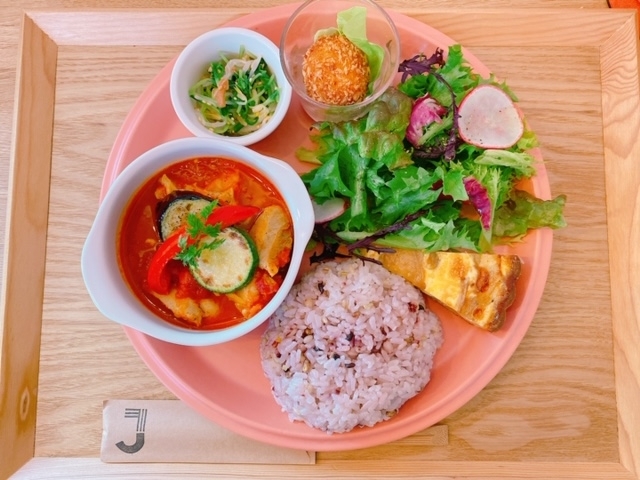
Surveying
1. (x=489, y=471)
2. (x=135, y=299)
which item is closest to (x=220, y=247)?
(x=135, y=299)

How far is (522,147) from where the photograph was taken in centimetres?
193

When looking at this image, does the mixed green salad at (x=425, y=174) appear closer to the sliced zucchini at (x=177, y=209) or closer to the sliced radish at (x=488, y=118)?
the sliced radish at (x=488, y=118)

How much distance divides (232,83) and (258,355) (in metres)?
0.96

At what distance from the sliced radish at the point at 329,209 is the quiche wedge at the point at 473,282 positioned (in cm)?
32

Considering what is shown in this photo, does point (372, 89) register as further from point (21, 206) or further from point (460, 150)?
point (21, 206)

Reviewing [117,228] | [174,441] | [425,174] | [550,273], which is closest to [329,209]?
[425,174]

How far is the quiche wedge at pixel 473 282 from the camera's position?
6.14 ft

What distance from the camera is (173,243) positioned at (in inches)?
69.4

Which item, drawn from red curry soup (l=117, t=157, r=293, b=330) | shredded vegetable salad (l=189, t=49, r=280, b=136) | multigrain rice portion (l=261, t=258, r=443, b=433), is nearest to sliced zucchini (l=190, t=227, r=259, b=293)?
red curry soup (l=117, t=157, r=293, b=330)

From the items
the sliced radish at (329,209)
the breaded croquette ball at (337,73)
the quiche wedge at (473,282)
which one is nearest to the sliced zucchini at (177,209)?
the sliced radish at (329,209)

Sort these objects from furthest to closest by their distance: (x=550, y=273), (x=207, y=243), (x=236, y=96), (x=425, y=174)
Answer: (x=550, y=273) < (x=236, y=96) < (x=425, y=174) < (x=207, y=243)

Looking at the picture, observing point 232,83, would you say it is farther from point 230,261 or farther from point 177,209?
point 230,261

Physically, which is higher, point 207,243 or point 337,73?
point 337,73

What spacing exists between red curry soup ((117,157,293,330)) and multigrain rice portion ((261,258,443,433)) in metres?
0.19
